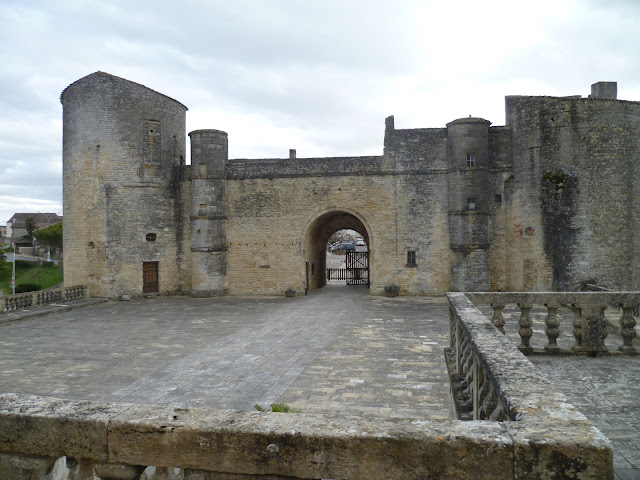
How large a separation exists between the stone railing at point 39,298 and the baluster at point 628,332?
59.7ft

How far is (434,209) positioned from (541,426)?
18.5m

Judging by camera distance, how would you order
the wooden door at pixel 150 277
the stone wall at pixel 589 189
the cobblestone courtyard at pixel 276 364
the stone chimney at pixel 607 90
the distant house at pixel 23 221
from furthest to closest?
the distant house at pixel 23 221 → the wooden door at pixel 150 277 → the stone chimney at pixel 607 90 → the stone wall at pixel 589 189 → the cobblestone courtyard at pixel 276 364

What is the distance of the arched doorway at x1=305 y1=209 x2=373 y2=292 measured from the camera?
21059 mm

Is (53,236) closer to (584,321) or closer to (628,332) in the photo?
(584,321)

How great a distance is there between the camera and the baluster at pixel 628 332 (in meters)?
5.66

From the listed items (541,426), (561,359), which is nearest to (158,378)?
(561,359)

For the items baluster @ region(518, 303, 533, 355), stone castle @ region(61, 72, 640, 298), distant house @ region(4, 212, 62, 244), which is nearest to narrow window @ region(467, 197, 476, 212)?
stone castle @ region(61, 72, 640, 298)

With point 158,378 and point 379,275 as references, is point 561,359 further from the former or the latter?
point 379,275

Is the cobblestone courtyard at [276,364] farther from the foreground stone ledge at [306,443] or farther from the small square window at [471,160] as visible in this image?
the small square window at [471,160]

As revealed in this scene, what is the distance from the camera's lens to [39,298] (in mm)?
17609

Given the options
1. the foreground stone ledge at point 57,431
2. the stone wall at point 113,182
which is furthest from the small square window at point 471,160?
the foreground stone ledge at point 57,431

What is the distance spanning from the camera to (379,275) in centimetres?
2017

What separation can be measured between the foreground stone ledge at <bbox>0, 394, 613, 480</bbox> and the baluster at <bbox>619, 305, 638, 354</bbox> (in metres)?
4.64

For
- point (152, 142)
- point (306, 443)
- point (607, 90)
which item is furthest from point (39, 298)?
point (607, 90)
